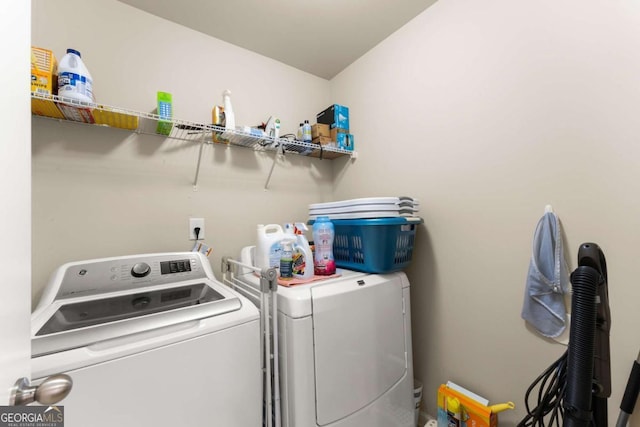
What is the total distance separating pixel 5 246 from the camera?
0.44m

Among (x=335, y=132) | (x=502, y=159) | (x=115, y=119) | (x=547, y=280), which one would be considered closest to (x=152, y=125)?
(x=115, y=119)

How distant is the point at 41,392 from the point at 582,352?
1.06 m

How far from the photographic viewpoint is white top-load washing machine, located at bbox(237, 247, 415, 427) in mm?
1018

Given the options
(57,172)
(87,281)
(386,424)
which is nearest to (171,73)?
(57,172)

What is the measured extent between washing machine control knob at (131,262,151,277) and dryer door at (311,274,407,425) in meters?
0.81

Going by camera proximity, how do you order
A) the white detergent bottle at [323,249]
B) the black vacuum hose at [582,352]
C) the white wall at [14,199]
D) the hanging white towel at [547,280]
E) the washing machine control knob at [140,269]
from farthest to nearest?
the white detergent bottle at [323,249] < the washing machine control knob at [140,269] < the hanging white towel at [547,280] < the black vacuum hose at [582,352] < the white wall at [14,199]

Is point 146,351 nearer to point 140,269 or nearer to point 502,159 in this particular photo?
point 140,269

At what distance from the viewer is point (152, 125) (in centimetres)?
146

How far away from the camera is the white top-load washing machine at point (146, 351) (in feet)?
2.25

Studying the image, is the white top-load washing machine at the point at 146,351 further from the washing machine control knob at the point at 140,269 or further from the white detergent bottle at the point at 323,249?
the white detergent bottle at the point at 323,249

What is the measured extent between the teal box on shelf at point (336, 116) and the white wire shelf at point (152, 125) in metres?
0.22

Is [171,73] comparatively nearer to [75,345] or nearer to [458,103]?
[75,345]

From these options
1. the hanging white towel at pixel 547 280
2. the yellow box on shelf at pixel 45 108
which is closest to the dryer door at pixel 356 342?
the hanging white towel at pixel 547 280

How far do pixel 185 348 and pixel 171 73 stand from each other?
61.0 inches
